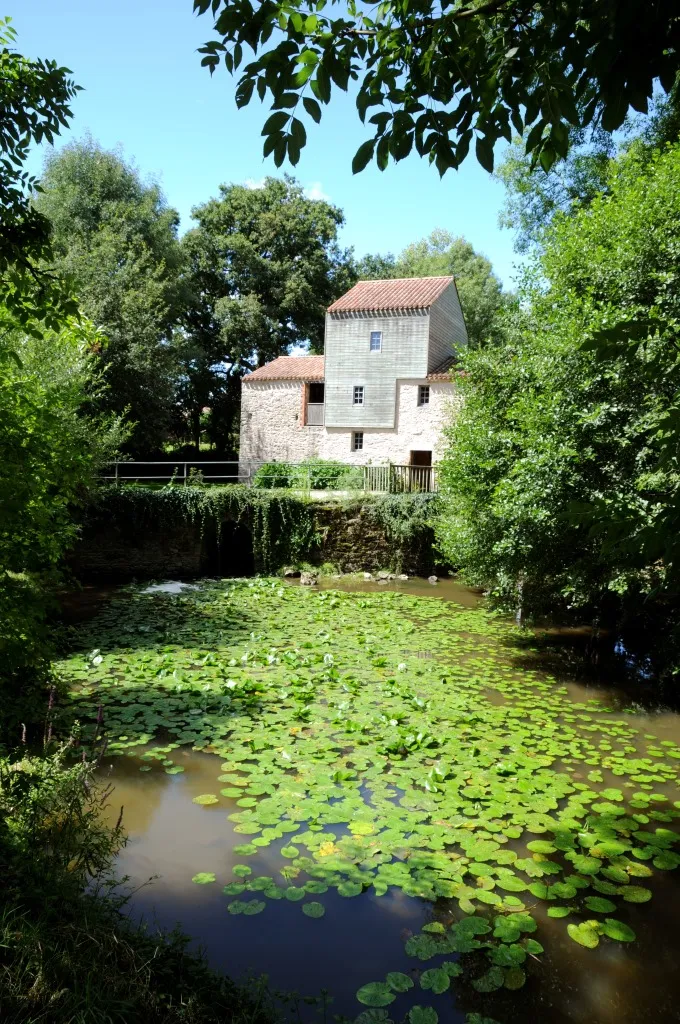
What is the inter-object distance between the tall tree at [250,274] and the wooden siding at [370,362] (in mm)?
9225

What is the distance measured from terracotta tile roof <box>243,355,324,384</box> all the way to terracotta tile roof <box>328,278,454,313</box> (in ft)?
10.2

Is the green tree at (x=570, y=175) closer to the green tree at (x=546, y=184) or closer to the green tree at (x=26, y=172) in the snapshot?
the green tree at (x=546, y=184)

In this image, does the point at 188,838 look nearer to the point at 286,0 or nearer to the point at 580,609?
the point at 286,0

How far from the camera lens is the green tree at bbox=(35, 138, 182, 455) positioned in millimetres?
26953

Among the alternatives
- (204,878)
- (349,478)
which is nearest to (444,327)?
(349,478)

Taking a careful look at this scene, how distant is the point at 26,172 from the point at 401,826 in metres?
5.57

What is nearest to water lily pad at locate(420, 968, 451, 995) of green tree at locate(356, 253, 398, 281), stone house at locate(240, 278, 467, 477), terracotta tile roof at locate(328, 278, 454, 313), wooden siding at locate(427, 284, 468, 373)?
stone house at locate(240, 278, 467, 477)

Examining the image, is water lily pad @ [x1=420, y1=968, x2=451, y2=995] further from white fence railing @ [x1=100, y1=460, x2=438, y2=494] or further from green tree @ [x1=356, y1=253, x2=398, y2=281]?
green tree @ [x1=356, y1=253, x2=398, y2=281]

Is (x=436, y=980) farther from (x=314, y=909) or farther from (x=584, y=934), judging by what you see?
(x=584, y=934)

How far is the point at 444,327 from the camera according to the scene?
2944 centimetres

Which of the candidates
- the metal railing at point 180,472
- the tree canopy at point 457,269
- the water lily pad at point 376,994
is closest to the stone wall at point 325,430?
the metal railing at point 180,472

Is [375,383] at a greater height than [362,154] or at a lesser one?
greater

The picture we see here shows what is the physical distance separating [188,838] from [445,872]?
2.06 meters

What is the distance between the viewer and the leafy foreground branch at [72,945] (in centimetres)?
275
